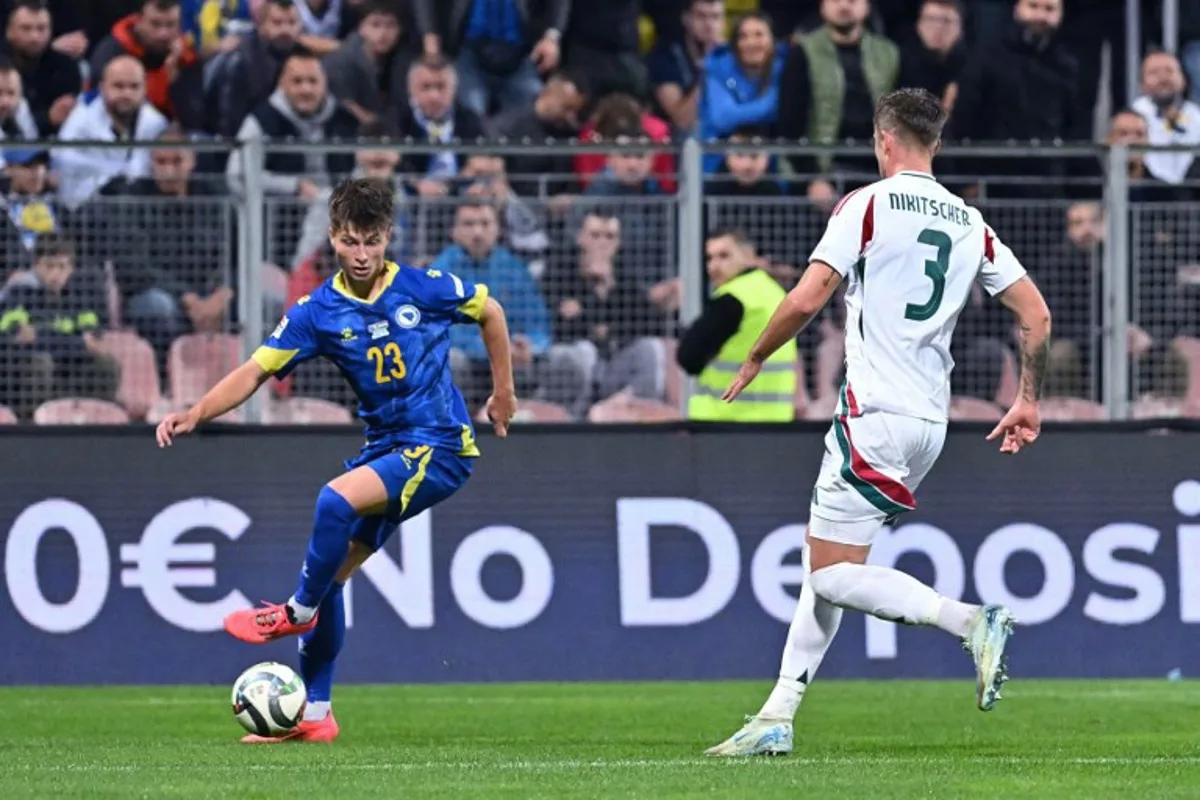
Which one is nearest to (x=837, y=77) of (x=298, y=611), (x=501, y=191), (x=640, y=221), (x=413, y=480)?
(x=640, y=221)

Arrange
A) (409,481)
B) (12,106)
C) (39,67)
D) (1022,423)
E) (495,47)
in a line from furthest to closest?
1. (495,47)
2. (39,67)
3. (12,106)
4. (409,481)
5. (1022,423)

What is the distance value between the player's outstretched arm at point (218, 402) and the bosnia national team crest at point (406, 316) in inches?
21.3

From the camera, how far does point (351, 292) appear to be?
31.6 ft

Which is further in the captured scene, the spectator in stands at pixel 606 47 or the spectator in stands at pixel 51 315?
the spectator in stands at pixel 606 47

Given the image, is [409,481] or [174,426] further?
[409,481]

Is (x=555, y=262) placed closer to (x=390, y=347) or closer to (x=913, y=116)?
(x=390, y=347)

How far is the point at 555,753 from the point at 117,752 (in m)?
1.57

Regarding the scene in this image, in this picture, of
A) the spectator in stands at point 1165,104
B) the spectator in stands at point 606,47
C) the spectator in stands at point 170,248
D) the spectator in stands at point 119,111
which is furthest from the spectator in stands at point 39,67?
the spectator in stands at point 1165,104

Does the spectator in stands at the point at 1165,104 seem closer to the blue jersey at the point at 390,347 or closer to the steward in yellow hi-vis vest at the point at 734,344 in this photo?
the steward in yellow hi-vis vest at the point at 734,344

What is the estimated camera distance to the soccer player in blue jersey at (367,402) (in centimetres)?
938

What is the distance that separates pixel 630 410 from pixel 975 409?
1.83m

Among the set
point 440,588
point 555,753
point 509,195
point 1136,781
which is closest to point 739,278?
point 509,195

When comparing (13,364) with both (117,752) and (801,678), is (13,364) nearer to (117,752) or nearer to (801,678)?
(117,752)

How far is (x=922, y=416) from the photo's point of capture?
8.41m
